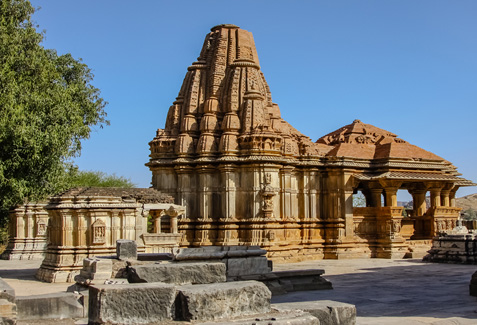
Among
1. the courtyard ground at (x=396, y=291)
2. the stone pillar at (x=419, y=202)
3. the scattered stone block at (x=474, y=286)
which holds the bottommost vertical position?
the courtyard ground at (x=396, y=291)

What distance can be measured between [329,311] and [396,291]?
6.70 metres

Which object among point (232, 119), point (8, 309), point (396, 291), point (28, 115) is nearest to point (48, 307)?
point (8, 309)

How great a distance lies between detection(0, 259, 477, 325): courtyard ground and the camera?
9414mm

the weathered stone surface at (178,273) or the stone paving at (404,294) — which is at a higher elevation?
the weathered stone surface at (178,273)

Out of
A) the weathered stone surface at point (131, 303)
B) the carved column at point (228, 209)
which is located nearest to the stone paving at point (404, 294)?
the weathered stone surface at point (131, 303)

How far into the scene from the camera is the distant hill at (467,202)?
7420 cm

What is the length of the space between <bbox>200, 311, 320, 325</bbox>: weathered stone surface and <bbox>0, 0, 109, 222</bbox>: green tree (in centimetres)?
1213

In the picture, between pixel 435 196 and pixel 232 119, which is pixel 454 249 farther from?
pixel 232 119

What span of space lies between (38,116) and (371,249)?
15478 millimetres

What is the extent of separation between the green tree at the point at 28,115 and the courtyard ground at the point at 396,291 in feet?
9.69

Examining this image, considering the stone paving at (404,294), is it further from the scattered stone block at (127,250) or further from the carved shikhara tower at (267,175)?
the carved shikhara tower at (267,175)

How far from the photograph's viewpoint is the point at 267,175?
74.3 ft

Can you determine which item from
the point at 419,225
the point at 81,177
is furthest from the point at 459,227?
the point at 81,177

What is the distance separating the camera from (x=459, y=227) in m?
22.6
